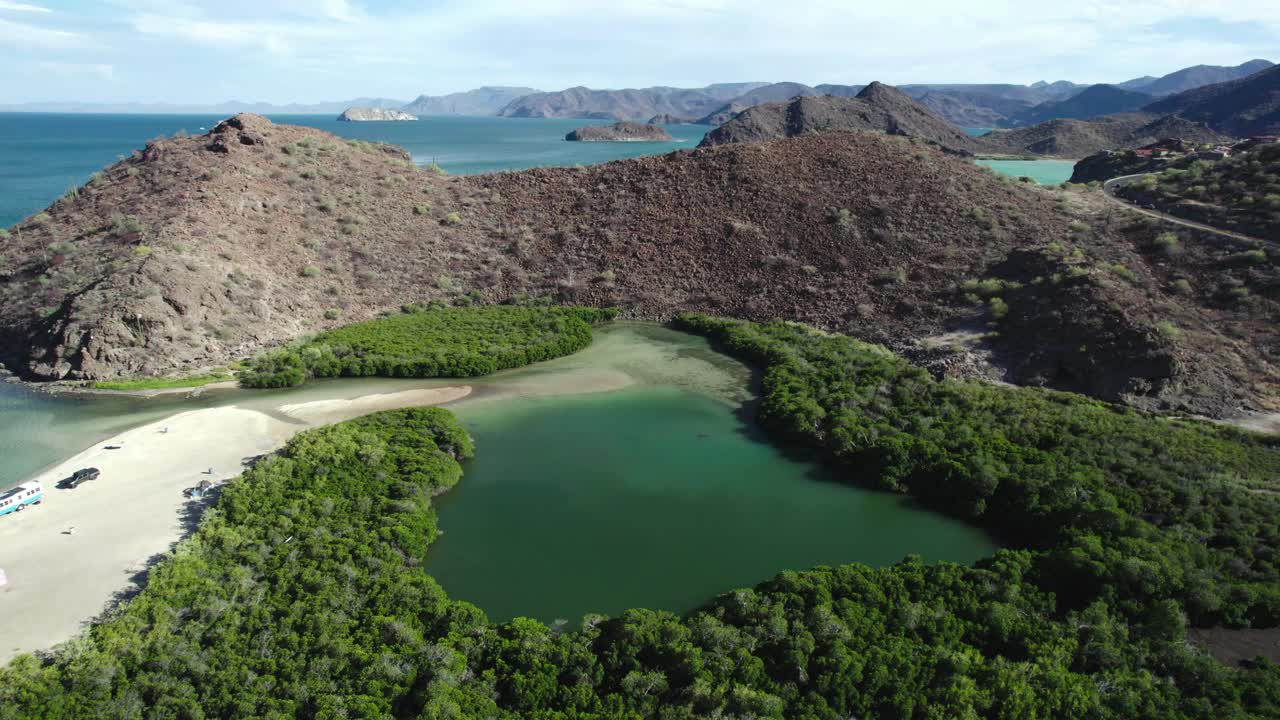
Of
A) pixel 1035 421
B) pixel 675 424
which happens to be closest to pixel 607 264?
pixel 675 424

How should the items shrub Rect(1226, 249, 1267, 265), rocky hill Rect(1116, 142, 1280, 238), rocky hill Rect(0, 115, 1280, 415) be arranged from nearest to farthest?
rocky hill Rect(0, 115, 1280, 415) → shrub Rect(1226, 249, 1267, 265) → rocky hill Rect(1116, 142, 1280, 238)

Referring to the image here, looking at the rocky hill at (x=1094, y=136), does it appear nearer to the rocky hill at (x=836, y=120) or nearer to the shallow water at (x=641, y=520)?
the rocky hill at (x=836, y=120)

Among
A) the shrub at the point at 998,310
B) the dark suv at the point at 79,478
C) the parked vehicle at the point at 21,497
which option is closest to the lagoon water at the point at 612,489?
the dark suv at the point at 79,478

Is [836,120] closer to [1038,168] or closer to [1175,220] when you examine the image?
[1038,168]

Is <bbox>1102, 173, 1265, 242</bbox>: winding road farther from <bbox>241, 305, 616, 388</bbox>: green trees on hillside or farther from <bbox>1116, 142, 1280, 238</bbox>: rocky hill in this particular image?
<bbox>241, 305, 616, 388</bbox>: green trees on hillside

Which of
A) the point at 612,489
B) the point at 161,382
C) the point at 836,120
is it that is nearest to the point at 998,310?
the point at 612,489

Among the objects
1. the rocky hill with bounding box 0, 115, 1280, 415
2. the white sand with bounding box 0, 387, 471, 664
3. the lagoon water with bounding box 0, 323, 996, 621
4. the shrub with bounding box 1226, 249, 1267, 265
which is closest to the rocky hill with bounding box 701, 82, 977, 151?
the rocky hill with bounding box 0, 115, 1280, 415

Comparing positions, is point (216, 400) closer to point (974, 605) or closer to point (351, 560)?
point (351, 560)
